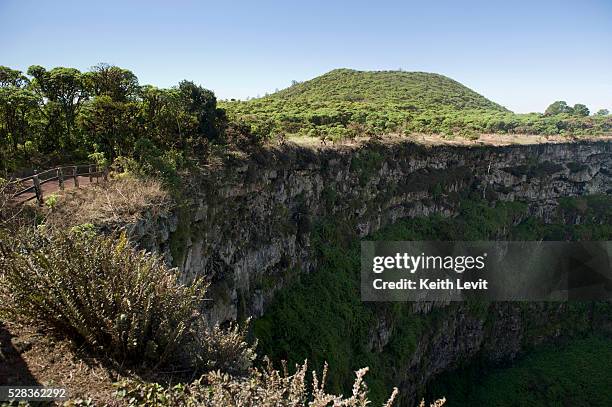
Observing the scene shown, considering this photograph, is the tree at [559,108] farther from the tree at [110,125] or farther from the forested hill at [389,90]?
the tree at [110,125]

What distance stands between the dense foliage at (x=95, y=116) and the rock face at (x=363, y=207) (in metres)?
2.10

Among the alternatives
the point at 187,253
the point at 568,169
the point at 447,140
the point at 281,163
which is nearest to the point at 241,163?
the point at 281,163

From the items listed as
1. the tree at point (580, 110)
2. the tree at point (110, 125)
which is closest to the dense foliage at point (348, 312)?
the tree at point (110, 125)

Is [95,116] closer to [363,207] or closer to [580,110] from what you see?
[363,207]

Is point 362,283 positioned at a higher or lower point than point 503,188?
lower

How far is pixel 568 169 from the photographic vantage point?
34.6m

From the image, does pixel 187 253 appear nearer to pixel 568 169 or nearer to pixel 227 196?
pixel 227 196

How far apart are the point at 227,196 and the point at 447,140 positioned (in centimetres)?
2137

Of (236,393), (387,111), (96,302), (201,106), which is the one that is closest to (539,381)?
(201,106)

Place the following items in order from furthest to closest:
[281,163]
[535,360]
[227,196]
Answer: [535,360] < [281,163] < [227,196]

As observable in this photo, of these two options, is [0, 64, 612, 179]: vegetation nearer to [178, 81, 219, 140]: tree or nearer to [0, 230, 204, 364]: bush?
[178, 81, 219, 140]: tree

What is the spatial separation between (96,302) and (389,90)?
68.9m

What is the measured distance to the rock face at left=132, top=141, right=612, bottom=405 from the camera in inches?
510

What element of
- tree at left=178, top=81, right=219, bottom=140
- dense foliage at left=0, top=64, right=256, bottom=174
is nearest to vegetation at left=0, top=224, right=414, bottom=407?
dense foliage at left=0, top=64, right=256, bottom=174
